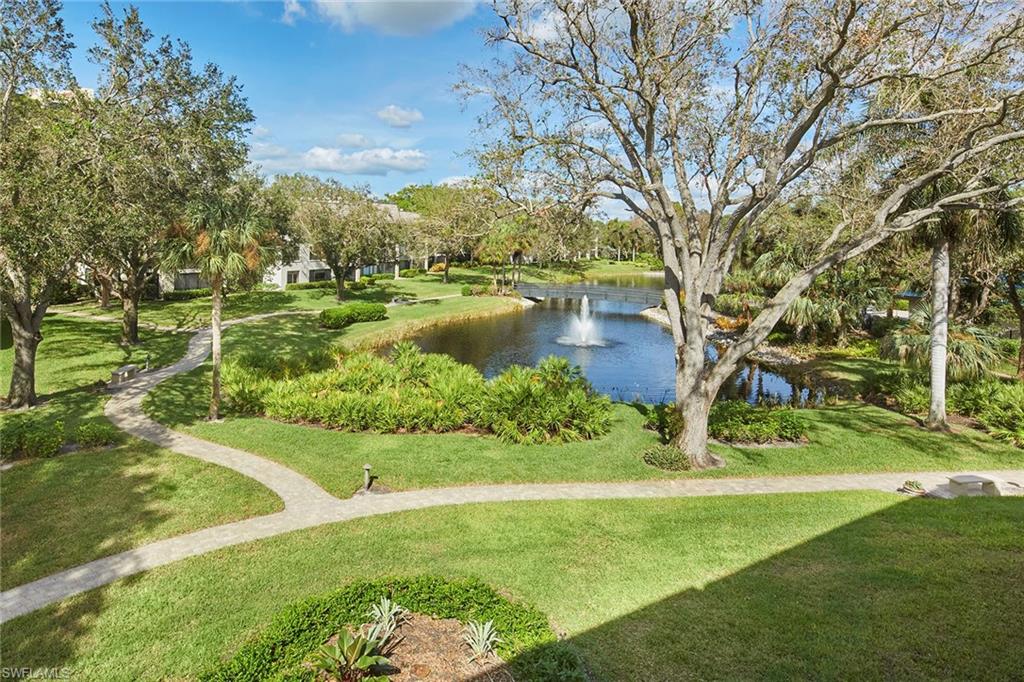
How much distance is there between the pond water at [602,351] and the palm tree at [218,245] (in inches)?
510

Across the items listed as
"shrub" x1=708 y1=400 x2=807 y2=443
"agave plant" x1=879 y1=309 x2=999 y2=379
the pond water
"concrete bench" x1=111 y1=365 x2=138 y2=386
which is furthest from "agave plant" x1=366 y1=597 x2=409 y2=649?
"agave plant" x1=879 y1=309 x2=999 y2=379

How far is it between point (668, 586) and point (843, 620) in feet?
7.63

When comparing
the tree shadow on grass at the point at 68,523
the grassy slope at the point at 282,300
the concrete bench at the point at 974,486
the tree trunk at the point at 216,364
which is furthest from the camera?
the grassy slope at the point at 282,300

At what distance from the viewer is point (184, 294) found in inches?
1694

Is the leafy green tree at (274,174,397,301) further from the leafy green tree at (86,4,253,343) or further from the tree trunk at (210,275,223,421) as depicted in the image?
the tree trunk at (210,275,223,421)

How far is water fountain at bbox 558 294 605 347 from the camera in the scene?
1410 inches

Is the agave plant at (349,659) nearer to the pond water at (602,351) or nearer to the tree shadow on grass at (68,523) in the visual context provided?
the tree shadow on grass at (68,523)

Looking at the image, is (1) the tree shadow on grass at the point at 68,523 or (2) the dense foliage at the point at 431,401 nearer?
(1) the tree shadow on grass at the point at 68,523

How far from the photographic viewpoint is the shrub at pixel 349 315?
112 feet

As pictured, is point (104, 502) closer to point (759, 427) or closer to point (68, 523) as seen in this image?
point (68, 523)

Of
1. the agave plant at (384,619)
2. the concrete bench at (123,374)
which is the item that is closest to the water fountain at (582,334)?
the concrete bench at (123,374)

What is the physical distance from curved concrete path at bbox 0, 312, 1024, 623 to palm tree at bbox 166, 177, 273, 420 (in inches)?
151

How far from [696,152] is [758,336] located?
5017mm

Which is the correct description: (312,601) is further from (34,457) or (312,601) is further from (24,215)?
Answer: (24,215)
